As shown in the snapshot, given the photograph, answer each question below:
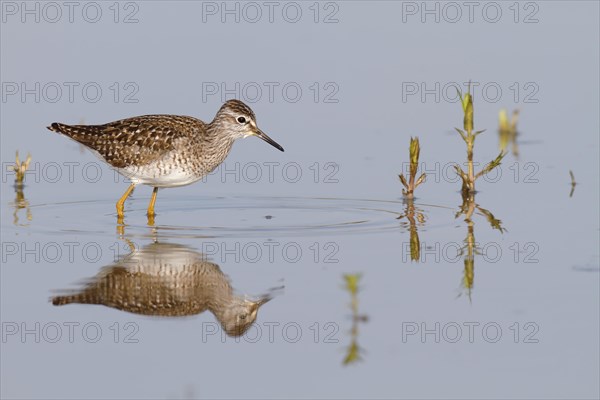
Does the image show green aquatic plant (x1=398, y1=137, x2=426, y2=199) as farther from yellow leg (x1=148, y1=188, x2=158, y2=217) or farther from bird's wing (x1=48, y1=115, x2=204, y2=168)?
yellow leg (x1=148, y1=188, x2=158, y2=217)

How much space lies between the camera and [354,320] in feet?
31.6

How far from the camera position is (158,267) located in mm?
11578

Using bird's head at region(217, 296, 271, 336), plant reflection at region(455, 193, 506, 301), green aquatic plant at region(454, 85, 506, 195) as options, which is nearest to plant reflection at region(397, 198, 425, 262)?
plant reflection at region(455, 193, 506, 301)

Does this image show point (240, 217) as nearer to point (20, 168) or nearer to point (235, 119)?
point (235, 119)

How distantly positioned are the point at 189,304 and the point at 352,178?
5849 millimetres

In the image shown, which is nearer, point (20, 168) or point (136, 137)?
point (136, 137)

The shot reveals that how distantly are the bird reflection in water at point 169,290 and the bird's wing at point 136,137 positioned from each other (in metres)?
2.94

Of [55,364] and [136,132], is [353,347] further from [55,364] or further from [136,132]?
→ [136,132]

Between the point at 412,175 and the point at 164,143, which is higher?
the point at 164,143

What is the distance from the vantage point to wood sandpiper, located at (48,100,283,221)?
48.6 ft

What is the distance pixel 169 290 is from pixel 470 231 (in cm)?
401

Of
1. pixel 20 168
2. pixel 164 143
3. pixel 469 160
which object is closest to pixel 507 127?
pixel 469 160

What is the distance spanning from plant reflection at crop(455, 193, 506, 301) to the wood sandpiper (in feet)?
8.96

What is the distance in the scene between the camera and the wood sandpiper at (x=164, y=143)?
48.6ft
